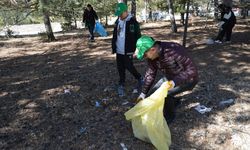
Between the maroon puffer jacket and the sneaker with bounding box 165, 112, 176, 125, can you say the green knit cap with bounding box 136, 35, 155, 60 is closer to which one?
the maroon puffer jacket

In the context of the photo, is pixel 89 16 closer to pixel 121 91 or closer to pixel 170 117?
pixel 121 91

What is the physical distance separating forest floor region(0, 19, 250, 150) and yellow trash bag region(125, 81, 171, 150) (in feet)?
0.93

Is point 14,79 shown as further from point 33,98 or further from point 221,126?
point 221,126

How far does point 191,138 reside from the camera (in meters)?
4.32

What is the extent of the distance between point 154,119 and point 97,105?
6.02 ft

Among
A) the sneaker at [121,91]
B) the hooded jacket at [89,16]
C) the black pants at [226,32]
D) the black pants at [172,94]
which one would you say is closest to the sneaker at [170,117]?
the black pants at [172,94]

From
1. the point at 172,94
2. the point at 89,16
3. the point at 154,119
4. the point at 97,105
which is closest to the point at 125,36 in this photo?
the point at 97,105

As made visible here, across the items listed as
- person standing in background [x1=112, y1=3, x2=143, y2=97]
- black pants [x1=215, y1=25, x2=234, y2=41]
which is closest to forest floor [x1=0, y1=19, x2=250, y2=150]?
person standing in background [x1=112, y1=3, x2=143, y2=97]

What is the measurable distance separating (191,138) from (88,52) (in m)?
6.47

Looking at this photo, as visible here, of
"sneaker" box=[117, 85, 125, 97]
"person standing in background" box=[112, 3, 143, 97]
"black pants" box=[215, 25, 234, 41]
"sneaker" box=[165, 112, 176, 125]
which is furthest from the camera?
"black pants" box=[215, 25, 234, 41]

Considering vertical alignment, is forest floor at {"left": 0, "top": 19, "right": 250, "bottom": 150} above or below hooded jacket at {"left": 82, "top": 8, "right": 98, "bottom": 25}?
below

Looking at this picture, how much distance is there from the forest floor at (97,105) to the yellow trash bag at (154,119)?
28cm

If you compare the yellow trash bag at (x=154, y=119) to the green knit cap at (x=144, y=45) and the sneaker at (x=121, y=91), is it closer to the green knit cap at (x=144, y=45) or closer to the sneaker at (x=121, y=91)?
the green knit cap at (x=144, y=45)

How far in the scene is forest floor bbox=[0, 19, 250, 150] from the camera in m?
4.34
